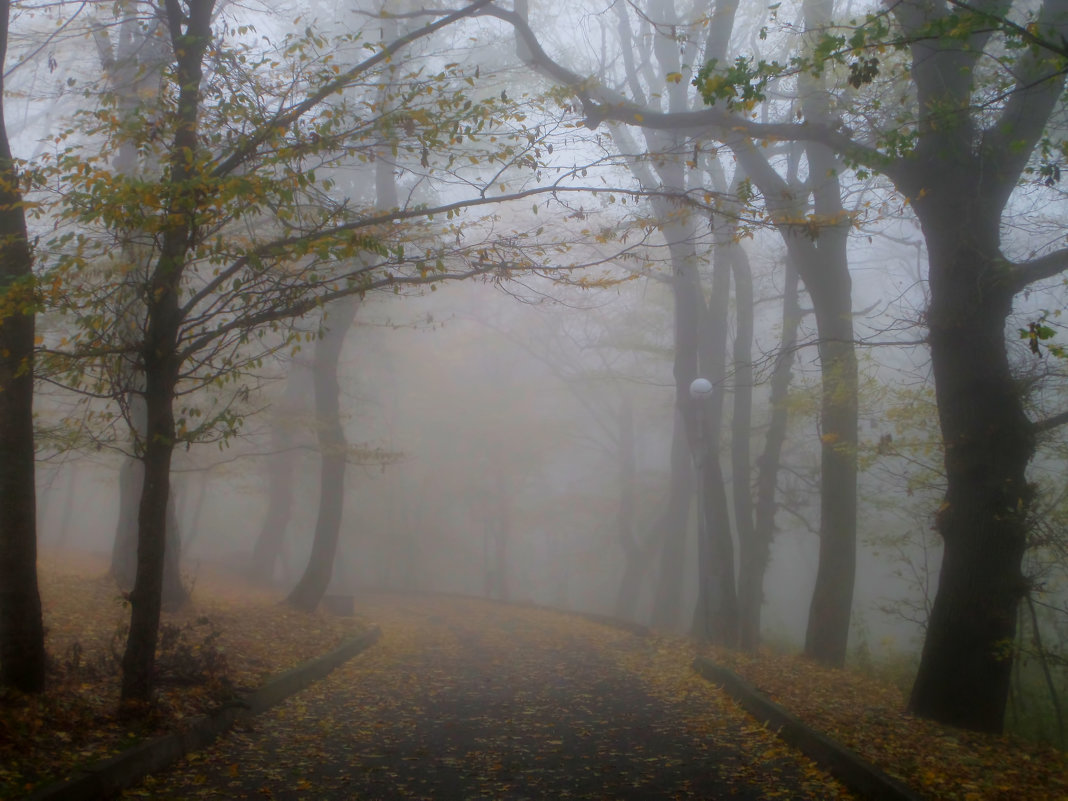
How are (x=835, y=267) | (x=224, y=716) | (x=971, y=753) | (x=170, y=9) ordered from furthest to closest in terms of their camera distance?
(x=835, y=267), (x=170, y=9), (x=224, y=716), (x=971, y=753)

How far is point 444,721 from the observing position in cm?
806

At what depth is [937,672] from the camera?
7.59 meters

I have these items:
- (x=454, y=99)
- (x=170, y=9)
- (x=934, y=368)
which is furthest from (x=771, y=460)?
(x=170, y=9)

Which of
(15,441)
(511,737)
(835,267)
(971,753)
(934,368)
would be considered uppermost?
(835,267)

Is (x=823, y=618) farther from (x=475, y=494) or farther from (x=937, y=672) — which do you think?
(x=475, y=494)

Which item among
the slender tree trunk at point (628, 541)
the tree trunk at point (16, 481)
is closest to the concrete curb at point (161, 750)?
the tree trunk at point (16, 481)

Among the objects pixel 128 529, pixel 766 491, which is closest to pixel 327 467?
pixel 128 529

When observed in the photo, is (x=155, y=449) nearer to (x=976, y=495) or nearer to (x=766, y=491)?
(x=976, y=495)

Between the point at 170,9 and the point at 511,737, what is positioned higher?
the point at 170,9

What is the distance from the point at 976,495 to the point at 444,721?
5.35m

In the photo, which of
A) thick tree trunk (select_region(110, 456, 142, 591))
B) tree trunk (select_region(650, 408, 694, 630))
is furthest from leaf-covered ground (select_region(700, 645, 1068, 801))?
tree trunk (select_region(650, 408, 694, 630))

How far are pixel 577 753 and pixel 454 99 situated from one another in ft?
18.3

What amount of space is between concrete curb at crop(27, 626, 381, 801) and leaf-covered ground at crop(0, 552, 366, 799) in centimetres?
14

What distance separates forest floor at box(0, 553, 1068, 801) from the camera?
5.62 meters
